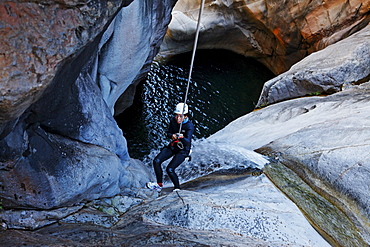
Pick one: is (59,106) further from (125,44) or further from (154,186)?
(125,44)

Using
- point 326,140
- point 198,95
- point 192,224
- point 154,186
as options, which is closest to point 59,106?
point 154,186

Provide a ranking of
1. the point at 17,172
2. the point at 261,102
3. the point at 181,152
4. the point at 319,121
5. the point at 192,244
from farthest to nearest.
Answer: the point at 261,102 → the point at 319,121 → the point at 181,152 → the point at 17,172 → the point at 192,244

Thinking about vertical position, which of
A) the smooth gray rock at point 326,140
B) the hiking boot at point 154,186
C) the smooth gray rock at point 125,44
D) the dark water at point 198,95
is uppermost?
the smooth gray rock at point 125,44

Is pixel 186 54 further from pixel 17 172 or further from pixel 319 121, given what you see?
pixel 17 172

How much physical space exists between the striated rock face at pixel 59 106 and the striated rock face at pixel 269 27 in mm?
11697

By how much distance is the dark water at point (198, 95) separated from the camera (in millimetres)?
14398

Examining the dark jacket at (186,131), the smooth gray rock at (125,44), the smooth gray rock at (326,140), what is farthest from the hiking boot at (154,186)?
the smooth gray rock at (125,44)

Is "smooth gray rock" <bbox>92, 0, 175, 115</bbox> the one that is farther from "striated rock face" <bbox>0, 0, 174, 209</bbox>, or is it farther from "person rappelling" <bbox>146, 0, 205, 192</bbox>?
"person rappelling" <bbox>146, 0, 205, 192</bbox>

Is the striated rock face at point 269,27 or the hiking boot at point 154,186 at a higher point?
the striated rock face at point 269,27

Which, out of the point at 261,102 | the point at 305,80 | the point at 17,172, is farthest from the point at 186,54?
the point at 17,172

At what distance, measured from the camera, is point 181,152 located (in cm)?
782

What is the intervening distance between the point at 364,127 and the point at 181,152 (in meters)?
4.06

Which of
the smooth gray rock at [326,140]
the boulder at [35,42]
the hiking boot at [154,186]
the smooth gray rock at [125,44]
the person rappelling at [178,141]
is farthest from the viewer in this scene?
the smooth gray rock at [125,44]

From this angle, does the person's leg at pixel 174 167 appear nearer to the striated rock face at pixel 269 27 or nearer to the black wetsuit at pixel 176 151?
the black wetsuit at pixel 176 151
